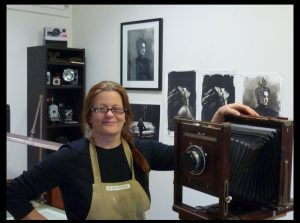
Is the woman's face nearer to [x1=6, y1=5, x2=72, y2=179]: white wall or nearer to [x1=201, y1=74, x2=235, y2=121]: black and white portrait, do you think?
[x1=201, y1=74, x2=235, y2=121]: black and white portrait

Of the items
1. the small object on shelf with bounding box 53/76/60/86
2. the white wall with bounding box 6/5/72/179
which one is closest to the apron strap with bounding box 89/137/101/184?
the small object on shelf with bounding box 53/76/60/86

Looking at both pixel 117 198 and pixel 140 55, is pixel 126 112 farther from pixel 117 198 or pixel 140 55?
pixel 140 55

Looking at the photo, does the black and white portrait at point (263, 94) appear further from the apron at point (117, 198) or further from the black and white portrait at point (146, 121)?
the apron at point (117, 198)

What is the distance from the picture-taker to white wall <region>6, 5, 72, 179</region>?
13.0 ft

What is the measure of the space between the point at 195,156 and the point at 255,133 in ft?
0.84

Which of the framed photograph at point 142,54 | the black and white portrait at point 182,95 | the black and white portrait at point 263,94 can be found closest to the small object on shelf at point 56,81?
the framed photograph at point 142,54

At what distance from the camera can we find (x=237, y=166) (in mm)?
1475

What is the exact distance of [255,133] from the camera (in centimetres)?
147

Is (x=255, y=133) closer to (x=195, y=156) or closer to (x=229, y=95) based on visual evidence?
(x=195, y=156)

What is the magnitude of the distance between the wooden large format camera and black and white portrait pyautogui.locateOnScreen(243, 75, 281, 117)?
1.20 metres

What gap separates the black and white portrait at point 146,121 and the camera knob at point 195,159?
205 cm

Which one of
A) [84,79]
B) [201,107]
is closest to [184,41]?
[201,107]

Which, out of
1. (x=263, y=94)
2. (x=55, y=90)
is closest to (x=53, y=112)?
(x=55, y=90)
